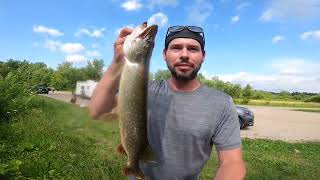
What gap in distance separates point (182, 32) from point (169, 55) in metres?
0.23

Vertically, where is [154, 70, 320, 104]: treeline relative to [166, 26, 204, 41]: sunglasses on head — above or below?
above

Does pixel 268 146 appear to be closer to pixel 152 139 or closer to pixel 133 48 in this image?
pixel 152 139

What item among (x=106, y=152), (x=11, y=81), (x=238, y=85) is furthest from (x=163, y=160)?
(x=238, y=85)

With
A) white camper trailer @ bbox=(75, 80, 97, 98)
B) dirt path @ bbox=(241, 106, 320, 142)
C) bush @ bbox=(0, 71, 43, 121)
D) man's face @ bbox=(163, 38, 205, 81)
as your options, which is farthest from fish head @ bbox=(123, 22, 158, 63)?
dirt path @ bbox=(241, 106, 320, 142)

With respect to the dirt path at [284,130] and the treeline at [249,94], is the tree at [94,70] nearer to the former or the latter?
the dirt path at [284,130]

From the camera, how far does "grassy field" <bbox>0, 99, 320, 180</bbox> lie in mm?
8523

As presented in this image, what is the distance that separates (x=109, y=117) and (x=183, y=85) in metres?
0.94

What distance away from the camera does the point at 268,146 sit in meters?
15.8

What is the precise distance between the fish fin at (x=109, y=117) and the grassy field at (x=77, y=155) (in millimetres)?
3367

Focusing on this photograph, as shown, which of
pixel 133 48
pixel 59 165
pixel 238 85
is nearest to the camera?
pixel 133 48

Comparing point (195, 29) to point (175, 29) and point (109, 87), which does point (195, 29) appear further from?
point (109, 87)

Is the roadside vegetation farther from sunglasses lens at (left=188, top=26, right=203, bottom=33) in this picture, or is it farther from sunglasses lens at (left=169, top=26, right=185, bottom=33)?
sunglasses lens at (left=188, top=26, right=203, bottom=33)

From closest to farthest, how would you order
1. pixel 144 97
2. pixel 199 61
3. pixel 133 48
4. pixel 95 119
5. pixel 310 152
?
pixel 133 48, pixel 144 97, pixel 95 119, pixel 199 61, pixel 310 152

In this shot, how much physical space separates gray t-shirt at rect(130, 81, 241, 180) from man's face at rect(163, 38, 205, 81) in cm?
24
